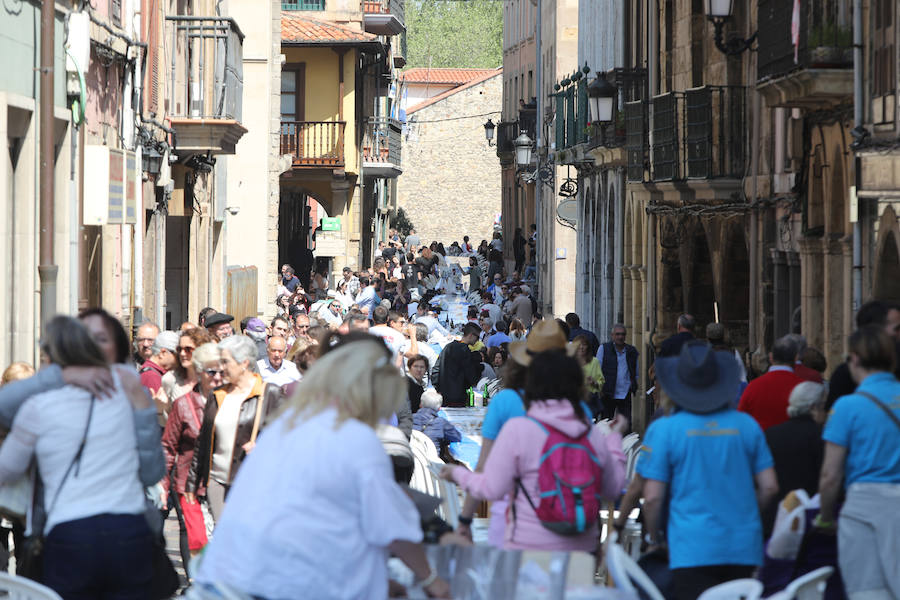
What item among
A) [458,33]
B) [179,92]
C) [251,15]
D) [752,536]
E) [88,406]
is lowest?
[752,536]

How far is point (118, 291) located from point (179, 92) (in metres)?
4.90

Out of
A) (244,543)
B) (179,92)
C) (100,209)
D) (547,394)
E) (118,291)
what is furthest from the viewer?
(179,92)

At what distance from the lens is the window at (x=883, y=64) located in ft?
39.1

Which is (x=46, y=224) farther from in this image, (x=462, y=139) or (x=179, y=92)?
(x=462, y=139)

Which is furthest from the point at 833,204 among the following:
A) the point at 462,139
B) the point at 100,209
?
the point at 462,139

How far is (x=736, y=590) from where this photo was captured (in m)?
5.39

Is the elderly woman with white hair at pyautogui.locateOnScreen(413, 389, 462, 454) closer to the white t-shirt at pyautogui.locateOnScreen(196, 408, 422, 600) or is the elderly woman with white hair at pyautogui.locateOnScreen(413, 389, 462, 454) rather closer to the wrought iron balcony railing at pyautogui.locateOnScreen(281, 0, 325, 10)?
the white t-shirt at pyautogui.locateOnScreen(196, 408, 422, 600)

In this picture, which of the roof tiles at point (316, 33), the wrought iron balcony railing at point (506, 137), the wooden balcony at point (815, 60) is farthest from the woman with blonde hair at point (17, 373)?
the wrought iron balcony railing at point (506, 137)

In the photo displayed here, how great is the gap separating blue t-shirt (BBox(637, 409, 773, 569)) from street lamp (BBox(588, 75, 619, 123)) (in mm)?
17421

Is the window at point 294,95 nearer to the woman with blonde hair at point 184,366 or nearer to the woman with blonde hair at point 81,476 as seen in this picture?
the woman with blonde hair at point 184,366

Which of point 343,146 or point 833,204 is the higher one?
point 343,146

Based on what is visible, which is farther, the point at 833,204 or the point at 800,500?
the point at 833,204

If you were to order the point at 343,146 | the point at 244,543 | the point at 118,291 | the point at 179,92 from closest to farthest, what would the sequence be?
the point at 244,543 → the point at 118,291 → the point at 179,92 → the point at 343,146

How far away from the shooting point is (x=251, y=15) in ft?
85.5
